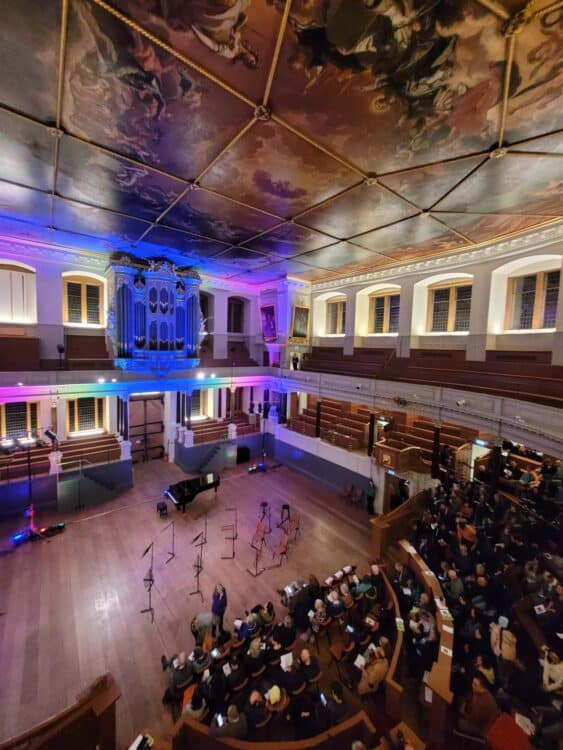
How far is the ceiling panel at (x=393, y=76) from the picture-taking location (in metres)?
Result: 2.66

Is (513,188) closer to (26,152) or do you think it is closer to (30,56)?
(30,56)

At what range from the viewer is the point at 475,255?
9.28 metres

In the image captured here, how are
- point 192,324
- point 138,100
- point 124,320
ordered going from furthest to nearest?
point 192,324
point 124,320
point 138,100

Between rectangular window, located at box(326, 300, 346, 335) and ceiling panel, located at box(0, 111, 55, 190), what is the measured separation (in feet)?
39.6

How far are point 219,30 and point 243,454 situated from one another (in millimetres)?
13834

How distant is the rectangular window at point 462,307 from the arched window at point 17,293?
50.5 ft

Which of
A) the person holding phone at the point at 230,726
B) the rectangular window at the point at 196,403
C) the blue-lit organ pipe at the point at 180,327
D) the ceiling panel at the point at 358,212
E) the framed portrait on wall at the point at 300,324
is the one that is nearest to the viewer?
the person holding phone at the point at 230,726

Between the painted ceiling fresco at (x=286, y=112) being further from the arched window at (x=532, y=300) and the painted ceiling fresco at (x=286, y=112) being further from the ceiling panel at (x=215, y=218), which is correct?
the arched window at (x=532, y=300)

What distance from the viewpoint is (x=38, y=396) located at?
9750 mm

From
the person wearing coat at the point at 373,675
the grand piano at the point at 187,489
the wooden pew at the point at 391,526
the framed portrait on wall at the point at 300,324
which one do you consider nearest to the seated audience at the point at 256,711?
the person wearing coat at the point at 373,675

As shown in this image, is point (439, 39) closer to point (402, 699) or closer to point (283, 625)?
point (283, 625)

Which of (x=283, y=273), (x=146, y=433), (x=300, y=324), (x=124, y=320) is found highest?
(x=283, y=273)

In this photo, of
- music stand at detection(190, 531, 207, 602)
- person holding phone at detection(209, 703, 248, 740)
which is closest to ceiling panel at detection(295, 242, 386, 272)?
music stand at detection(190, 531, 207, 602)

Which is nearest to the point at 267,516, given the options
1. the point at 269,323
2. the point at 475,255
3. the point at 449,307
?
the point at 269,323
